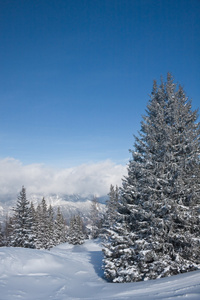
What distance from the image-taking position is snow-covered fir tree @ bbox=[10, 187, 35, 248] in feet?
96.4

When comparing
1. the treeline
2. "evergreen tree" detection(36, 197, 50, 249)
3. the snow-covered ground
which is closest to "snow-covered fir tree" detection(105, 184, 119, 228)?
the treeline

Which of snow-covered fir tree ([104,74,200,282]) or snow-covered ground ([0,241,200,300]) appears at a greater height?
snow-covered fir tree ([104,74,200,282])

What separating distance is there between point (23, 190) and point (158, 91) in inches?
1077

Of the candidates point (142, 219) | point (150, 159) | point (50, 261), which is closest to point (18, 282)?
point (50, 261)

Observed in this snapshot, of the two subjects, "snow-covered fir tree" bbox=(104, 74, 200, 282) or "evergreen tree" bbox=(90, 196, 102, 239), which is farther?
"evergreen tree" bbox=(90, 196, 102, 239)

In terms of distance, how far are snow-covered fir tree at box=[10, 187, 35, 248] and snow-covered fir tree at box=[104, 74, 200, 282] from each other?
2120 cm

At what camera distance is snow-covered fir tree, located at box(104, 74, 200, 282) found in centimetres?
1078

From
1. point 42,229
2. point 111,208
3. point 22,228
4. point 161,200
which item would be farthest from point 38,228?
point 161,200

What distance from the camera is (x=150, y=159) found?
12734mm

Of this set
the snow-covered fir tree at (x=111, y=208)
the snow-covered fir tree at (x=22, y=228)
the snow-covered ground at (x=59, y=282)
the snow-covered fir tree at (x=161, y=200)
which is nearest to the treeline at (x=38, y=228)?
the snow-covered fir tree at (x=22, y=228)

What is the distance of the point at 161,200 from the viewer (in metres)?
11.4

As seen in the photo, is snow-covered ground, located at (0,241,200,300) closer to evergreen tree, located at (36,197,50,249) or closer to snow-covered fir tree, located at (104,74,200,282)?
snow-covered fir tree, located at (104,74,200,282)

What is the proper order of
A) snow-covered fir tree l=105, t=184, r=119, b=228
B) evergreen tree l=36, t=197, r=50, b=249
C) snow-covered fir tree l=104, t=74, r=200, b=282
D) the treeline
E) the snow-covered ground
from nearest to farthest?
the snow-covered ground, snow-covered fir tree l=104, t=74, r=200, b=282, the treeline, snow-covered fir tree l=105, t=184, r=119, b=228, evergreen tree l=36, t=197, r=50, b=249

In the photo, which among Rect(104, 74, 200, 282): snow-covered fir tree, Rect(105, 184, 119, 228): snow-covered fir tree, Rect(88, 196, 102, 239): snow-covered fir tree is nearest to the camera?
Rect(104, 74, 200, 282): snow-covered fir tree
